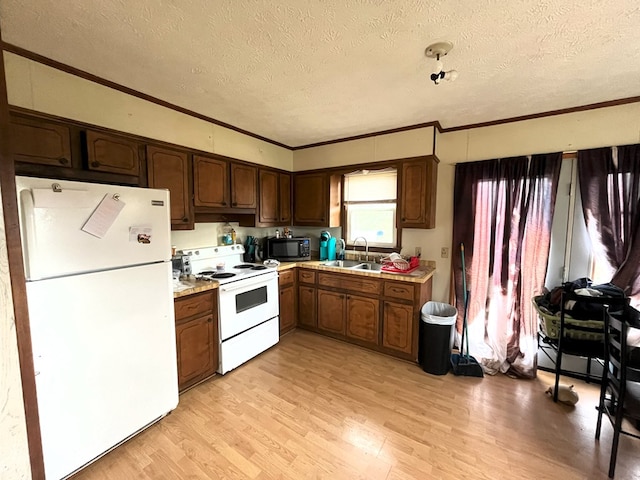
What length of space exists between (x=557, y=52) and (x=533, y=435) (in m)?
2.49

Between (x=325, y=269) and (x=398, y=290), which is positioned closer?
(x=398, y=290)

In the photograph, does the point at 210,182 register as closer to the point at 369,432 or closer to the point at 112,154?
the point at 112,154

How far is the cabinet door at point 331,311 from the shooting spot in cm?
318

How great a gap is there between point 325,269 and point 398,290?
88 centimetres

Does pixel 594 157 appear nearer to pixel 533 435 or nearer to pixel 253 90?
pixel 533 435

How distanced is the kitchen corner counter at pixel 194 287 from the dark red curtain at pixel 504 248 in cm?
252

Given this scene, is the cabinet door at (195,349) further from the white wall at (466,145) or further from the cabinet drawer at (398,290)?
the white wall at (466,145)

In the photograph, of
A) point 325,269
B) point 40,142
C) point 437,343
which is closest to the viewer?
point 40,142

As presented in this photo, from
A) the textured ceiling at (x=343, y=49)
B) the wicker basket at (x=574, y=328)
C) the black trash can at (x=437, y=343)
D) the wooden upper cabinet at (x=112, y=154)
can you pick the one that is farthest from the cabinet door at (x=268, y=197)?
the wicker basket at (x=574, y=328)

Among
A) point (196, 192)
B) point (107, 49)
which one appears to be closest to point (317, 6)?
point (107, 49)

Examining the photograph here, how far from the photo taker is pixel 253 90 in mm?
2104

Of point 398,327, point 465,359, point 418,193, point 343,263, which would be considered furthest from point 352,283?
point 465,359

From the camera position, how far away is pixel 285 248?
3.47 metres

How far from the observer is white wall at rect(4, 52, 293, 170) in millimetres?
1621
